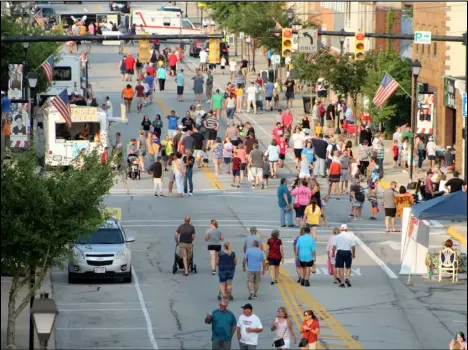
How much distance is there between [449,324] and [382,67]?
30.0m

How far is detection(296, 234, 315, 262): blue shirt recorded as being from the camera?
3284cm

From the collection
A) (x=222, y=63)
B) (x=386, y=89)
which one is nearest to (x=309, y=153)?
(x=386, y=89)

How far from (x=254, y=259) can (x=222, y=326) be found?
6.41 m

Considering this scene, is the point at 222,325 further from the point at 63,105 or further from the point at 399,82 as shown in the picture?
the point at 399,82

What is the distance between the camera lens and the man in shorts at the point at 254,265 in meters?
31.4

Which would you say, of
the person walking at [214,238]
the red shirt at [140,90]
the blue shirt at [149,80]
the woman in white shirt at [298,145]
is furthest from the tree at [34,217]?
the blue shirt at [149,80]

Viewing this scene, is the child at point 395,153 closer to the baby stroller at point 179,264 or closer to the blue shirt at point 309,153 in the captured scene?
the blue shirt at point 309,153

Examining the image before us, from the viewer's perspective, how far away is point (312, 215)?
38.1 m

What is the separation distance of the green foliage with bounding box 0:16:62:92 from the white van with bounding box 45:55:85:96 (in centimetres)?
91

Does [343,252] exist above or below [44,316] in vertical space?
below

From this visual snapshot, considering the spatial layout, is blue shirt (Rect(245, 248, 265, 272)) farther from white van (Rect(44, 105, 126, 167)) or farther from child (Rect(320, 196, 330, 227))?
white van (Rect(44, 105, 126, 167))

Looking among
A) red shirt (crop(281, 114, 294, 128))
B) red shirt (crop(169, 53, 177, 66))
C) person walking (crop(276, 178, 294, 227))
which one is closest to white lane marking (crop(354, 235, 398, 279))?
person walking (crop(276, 178, 294, 227))

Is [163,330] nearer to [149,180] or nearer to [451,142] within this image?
[149,180]

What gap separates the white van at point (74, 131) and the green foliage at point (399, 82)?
447 inches
